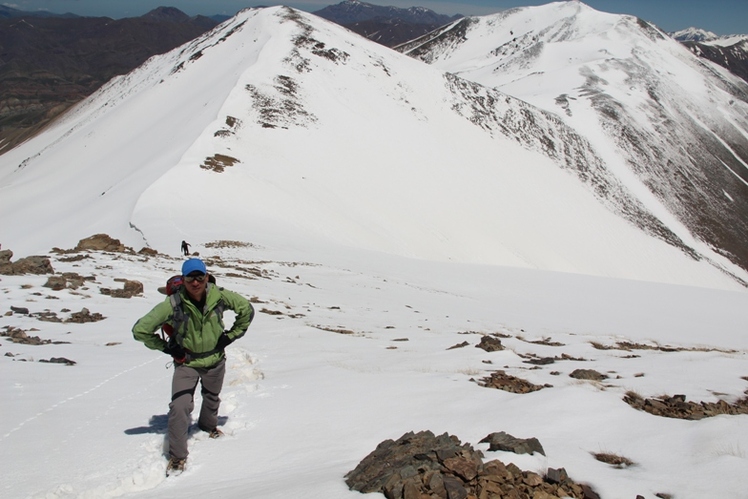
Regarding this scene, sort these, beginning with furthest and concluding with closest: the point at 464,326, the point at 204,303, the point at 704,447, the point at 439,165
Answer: the point at 439,165
the point at 464,326
the point at 204,303
the point at 704,447

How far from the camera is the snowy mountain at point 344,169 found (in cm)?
3325

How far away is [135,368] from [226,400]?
2.19 metres

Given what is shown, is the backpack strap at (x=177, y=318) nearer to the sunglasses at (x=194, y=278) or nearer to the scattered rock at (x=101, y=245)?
the sunglasses at (x=194, y=278)

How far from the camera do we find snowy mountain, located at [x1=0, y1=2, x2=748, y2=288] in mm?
33250

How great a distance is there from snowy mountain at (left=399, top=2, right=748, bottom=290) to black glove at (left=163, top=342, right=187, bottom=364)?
6937cm

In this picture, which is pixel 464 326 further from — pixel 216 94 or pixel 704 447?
pixel 216 94

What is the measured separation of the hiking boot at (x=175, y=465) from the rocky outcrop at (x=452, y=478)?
181 centimetres

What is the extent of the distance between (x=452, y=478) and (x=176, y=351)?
317cm

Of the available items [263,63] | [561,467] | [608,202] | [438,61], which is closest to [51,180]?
[263,63]

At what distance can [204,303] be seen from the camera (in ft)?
18.5

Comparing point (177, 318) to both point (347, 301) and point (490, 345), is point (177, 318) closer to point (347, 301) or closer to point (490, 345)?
point (490, 345)

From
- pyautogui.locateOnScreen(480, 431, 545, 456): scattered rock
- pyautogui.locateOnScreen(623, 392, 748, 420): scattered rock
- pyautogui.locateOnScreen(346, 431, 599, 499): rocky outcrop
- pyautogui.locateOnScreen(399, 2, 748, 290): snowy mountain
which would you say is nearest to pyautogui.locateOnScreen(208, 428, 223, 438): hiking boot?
pyautogui.locateOnScreen(346, 431, 599, 499): rocky outcrop

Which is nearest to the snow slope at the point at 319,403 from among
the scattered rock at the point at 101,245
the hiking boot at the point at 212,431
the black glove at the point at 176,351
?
the hiking boot at the point at 212,431

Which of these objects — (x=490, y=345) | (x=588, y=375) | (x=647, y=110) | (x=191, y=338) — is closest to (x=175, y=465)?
(x=191, y=338)
